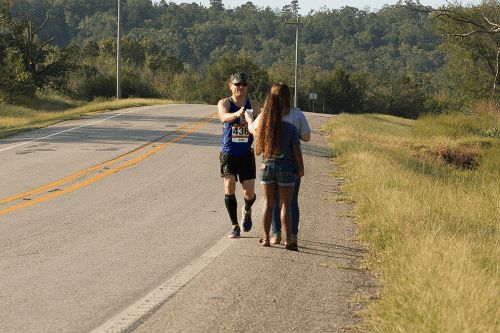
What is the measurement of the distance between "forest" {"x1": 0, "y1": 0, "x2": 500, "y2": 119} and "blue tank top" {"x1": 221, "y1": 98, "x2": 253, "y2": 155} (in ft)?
25.6

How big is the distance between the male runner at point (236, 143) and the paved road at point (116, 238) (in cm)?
60

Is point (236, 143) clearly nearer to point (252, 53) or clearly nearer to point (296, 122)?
point (296, 122)

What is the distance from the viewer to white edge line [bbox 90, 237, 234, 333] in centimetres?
368

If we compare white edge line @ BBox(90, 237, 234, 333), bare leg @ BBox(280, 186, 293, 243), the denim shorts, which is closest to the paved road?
white edge line @ BBox(90, 237, 234, 333)

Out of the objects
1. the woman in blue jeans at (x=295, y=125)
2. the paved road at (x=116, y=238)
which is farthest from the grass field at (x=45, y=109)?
the woman in blue jeans at (x=295, y=125)

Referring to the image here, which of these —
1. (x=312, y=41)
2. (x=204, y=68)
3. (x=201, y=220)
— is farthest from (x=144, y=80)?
(x=312, y=41)

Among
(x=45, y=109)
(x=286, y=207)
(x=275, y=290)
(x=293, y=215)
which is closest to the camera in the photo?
Answer: (x=275, y=290)

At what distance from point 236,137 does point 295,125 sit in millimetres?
729

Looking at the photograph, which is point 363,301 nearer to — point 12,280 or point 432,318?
point 432,318

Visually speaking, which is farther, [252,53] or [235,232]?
[252,53]

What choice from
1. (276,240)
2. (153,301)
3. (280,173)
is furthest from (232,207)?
(153,301)

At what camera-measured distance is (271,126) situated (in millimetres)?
5488

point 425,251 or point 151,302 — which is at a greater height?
point 425,251

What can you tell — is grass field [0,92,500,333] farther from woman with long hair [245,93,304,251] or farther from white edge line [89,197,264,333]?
white edge line [89,197,264,333]
